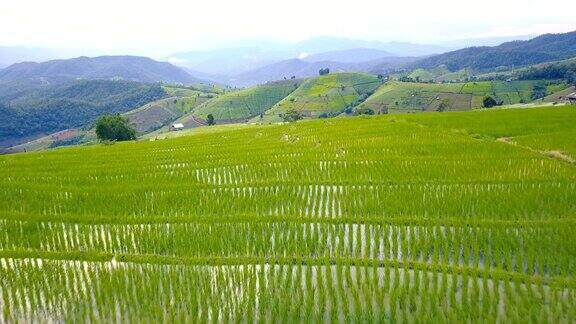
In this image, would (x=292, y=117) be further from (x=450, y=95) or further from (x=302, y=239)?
(x=302, y=239)

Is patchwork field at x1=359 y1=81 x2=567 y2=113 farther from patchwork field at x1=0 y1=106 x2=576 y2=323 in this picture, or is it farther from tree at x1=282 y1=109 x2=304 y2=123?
patchwork field at x1=0 y1=106 x2=576 y2=323

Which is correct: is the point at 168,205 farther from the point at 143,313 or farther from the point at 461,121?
the point at 461,121

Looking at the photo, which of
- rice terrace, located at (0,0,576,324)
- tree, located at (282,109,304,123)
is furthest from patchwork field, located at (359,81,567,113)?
rice terrace, located at (0,0,576,324)

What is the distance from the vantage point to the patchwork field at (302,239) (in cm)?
793

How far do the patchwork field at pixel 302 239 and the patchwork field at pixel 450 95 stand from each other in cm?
9884

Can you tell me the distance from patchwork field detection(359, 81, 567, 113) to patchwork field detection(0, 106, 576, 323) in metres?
98.8

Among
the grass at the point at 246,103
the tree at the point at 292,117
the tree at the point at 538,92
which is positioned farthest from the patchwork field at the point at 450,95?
the grass at the point at 246,103

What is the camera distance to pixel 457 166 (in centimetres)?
1719

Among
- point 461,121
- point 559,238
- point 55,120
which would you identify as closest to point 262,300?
point 559,238

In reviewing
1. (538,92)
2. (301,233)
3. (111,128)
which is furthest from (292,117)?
(301,233)

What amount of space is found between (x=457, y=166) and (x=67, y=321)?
14.5 meters

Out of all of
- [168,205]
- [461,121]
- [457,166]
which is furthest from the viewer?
[461,121]

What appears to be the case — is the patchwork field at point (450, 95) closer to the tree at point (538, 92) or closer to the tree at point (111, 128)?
the tree at point (538, 92)

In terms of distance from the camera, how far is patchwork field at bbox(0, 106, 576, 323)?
26.0ft
